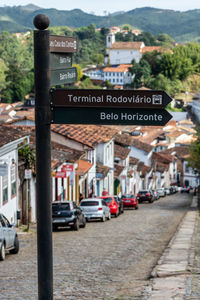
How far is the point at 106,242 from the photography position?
20.9 meters

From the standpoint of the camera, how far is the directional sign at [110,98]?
6.20 metres

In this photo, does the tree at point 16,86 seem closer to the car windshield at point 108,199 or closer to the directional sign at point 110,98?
the car windshield at point 108,199

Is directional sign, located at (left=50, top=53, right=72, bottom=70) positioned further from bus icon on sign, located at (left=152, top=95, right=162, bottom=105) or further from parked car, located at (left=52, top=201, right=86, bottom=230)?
parked car, located at (left=52, top=201, right=86, bottom=230)

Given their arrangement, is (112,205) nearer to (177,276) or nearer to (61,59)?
(177,276)

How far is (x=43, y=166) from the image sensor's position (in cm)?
633

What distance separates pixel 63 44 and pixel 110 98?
0.82m

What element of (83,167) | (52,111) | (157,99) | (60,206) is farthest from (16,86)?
(157,99)

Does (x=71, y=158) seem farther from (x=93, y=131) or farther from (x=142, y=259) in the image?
(x=142, y=259)

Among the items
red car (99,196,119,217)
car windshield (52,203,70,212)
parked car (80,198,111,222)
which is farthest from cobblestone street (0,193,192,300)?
red car (99,196,119,217)

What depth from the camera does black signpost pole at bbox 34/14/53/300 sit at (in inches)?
246

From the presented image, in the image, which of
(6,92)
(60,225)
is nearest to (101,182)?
(60,225)

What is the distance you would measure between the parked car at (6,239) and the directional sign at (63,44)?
9893 mm

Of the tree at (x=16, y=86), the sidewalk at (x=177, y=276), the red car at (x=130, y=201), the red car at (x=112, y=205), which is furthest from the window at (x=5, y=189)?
the tree at (x=16, y=86)

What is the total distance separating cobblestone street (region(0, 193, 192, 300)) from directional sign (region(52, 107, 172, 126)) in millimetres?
5292
